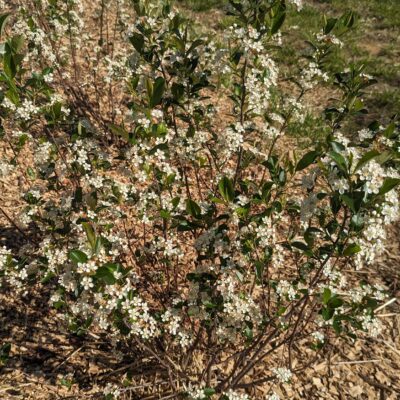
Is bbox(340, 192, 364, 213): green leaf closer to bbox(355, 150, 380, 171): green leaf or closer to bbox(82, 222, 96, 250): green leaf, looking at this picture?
bbox(355, 150, 380, 171): green leaf

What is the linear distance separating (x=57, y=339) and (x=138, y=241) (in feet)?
4.24

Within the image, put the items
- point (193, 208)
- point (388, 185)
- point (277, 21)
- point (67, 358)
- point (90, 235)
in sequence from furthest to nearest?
1. point (67, 358)
2. point (277, 21)
3. point (193, 208)
4. point (90, 235)
5. point (388, 185)

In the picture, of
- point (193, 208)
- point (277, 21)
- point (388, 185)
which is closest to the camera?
point (388, 185)

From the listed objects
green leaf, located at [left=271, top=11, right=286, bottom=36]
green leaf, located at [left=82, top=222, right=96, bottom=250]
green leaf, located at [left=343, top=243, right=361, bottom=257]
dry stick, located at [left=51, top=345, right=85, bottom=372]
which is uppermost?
green leaf, located at [left=271, top=11, right=286, bottom=36]

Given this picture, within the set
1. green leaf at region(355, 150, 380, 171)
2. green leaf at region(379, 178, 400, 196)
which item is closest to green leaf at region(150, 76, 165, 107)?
green leaf at region(355, 150, 380, 171)

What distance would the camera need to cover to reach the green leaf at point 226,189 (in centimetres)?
243

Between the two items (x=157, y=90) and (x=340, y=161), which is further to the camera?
(x=157, y=90)

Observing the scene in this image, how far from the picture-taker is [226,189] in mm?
2453

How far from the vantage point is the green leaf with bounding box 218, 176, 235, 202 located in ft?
7.98

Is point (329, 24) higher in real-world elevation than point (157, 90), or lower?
higher

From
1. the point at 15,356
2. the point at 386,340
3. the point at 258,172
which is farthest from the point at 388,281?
the point at 15,356

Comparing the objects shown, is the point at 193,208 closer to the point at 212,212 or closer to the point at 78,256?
the point at 212,212

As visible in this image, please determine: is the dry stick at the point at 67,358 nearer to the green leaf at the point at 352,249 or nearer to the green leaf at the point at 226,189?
the green leaf at the point at 226,189

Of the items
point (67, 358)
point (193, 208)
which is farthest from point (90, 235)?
point (67, 358)
